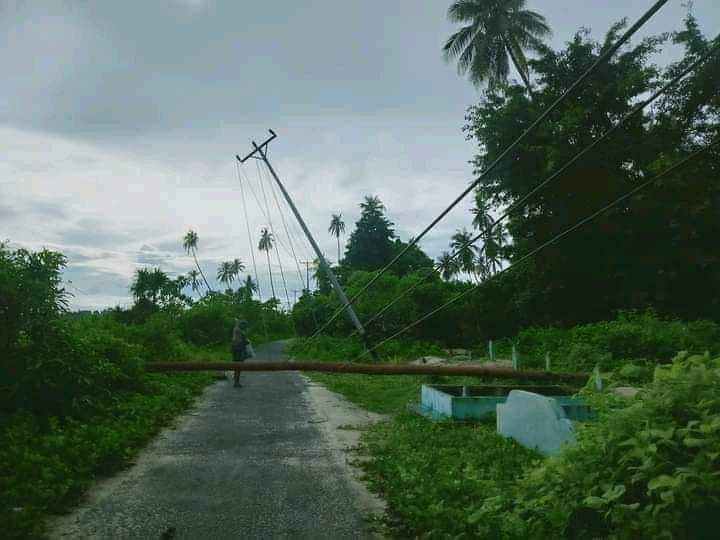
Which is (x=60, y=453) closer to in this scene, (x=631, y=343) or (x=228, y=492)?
(x=228, y=492)

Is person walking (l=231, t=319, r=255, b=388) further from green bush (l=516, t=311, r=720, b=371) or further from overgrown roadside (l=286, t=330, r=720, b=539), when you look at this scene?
overgrown roadside (l=286, t=330, r=720, b=539)

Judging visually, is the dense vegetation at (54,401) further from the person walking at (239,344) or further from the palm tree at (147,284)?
the palm tree at (147,284)

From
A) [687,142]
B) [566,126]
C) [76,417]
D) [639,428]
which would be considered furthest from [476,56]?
[639,428]

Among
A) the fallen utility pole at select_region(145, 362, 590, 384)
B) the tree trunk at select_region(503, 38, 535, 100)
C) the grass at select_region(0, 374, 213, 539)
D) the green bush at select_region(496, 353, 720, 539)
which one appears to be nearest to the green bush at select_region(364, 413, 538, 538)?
the green bush at select_region(496, 353, 720, 539)

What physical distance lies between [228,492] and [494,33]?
31.7m

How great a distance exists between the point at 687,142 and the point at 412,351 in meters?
16.5

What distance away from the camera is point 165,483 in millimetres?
6852

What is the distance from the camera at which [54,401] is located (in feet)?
30.0

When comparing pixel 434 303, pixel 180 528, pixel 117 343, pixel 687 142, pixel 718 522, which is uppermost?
pixel 687 142

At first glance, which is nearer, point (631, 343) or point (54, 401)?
point (54, 401)

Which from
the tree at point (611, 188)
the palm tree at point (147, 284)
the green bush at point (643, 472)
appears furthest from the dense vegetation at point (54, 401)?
the palm tree at point (147, 284)

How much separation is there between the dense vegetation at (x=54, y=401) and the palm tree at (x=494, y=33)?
26.4m

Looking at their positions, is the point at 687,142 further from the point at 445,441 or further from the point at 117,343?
the point at 117,343

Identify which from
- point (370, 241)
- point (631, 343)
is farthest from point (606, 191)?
point (370, 241)
